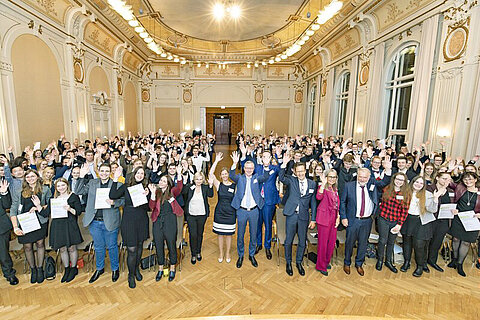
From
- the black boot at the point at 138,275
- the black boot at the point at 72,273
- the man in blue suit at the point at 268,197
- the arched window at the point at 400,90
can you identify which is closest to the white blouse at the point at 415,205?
the man in blue suit at the point at 268,197

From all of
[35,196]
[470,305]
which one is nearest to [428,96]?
[470,305]

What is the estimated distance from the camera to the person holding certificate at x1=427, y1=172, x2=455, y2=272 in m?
3.40

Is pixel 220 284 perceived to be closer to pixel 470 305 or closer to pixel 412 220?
pixel 412 220

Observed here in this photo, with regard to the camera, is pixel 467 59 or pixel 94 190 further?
pixel 467 59

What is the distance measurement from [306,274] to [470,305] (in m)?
2.01

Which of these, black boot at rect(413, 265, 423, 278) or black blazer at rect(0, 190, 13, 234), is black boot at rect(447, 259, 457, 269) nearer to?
black boot at rect(413, 265, 423, 278)

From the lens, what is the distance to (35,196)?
316cm

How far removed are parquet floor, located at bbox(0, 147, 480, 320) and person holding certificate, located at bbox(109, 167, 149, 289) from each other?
0.44 meters

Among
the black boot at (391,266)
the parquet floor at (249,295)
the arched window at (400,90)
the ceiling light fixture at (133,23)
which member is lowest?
the parquet floor at (249,295)

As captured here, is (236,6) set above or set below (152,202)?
above

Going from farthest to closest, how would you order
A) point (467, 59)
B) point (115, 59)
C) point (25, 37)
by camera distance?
point (115, 59) < point (25, 37) < point (467, 59)

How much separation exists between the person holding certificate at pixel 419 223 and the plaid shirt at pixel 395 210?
152 millimetres

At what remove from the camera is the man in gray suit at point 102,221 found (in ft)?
10.7

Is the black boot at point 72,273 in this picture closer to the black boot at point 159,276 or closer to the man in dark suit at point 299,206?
the black boot at point 159,276
